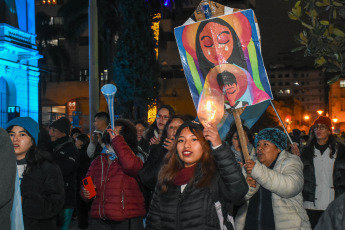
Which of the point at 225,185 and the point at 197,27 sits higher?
the point at 197,27

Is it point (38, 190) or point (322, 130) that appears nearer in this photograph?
point (38, 190)

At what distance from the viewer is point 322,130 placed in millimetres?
7355

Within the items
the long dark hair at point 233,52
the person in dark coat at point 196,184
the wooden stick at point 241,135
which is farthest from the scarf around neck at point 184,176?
the long dark hair at point 233,52

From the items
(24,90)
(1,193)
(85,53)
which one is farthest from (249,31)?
(85,53)

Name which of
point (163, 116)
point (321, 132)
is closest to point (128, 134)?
point (163, 116)

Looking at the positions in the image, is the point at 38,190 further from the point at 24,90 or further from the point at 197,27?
the point at 24,90

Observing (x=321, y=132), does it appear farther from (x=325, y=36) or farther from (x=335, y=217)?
(x=335, y=217)

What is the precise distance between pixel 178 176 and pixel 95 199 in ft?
6.41

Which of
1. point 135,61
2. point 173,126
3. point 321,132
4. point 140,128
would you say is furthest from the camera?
point 135,61

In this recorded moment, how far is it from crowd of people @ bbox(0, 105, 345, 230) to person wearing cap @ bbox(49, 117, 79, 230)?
0.02 metres

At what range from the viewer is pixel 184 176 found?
392cm

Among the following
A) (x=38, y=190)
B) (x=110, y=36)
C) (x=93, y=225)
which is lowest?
(x=93, y=225)

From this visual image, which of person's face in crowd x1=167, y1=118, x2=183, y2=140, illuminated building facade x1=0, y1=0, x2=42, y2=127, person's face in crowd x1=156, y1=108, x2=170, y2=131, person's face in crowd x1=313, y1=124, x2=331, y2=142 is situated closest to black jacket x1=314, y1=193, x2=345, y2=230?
person's face in crowd x1=167, y1=118, x2=183, y2=140

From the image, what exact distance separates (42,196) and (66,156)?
240 centimetres
